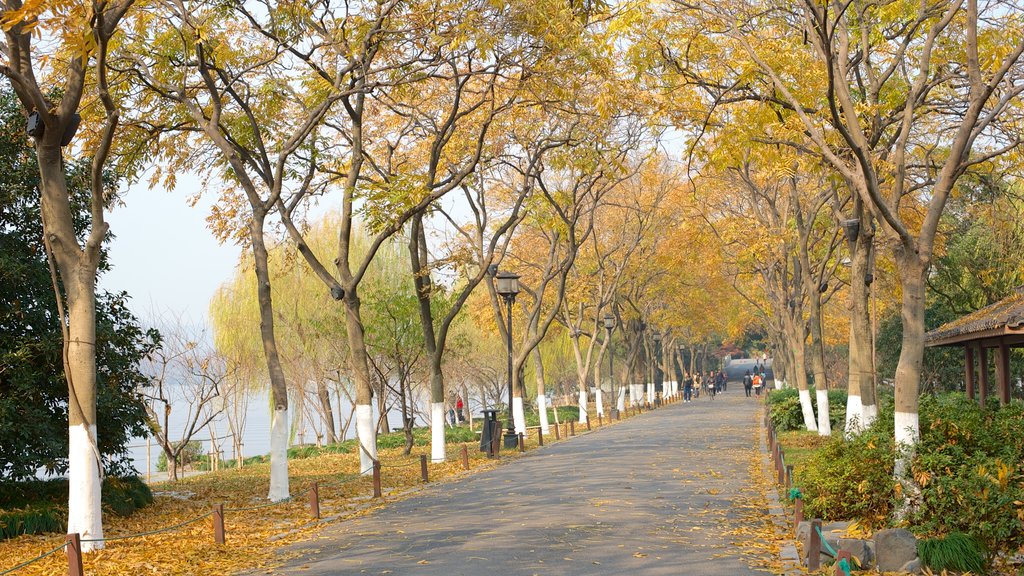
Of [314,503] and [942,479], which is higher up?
[942,479]

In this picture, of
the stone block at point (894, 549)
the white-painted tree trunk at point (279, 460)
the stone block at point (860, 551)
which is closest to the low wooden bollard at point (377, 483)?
the white-painted tree trunk at point (279, 460)

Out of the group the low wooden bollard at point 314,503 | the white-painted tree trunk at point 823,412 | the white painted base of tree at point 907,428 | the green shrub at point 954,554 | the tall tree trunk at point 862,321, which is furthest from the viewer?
the white-painted tree trunk at point 823,412

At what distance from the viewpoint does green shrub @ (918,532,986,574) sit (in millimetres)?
8992

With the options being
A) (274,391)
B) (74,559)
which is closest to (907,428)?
(74,559)

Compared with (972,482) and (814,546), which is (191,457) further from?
(972,482)

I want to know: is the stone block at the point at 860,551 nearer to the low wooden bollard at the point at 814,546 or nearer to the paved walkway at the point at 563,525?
the low wooden bollard at the point at 814,546

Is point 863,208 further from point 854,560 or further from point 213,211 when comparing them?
point 213,211

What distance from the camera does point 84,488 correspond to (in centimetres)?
1213

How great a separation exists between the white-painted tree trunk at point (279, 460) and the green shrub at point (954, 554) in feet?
35.7

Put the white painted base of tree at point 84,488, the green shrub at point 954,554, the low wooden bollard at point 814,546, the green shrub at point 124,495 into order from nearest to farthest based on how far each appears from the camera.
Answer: the green shrub at point 954,554 → the low wooden bollard at point 814,546 → the white painted base of tree at point 84,488 → the green shrub at point 124,495

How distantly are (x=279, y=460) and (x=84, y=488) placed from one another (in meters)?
5.26

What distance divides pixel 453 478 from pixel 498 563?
10.6 metres

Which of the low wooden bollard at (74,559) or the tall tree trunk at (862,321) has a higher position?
the tall tree trunk at (862,321)

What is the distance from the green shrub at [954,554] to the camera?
8992mm
